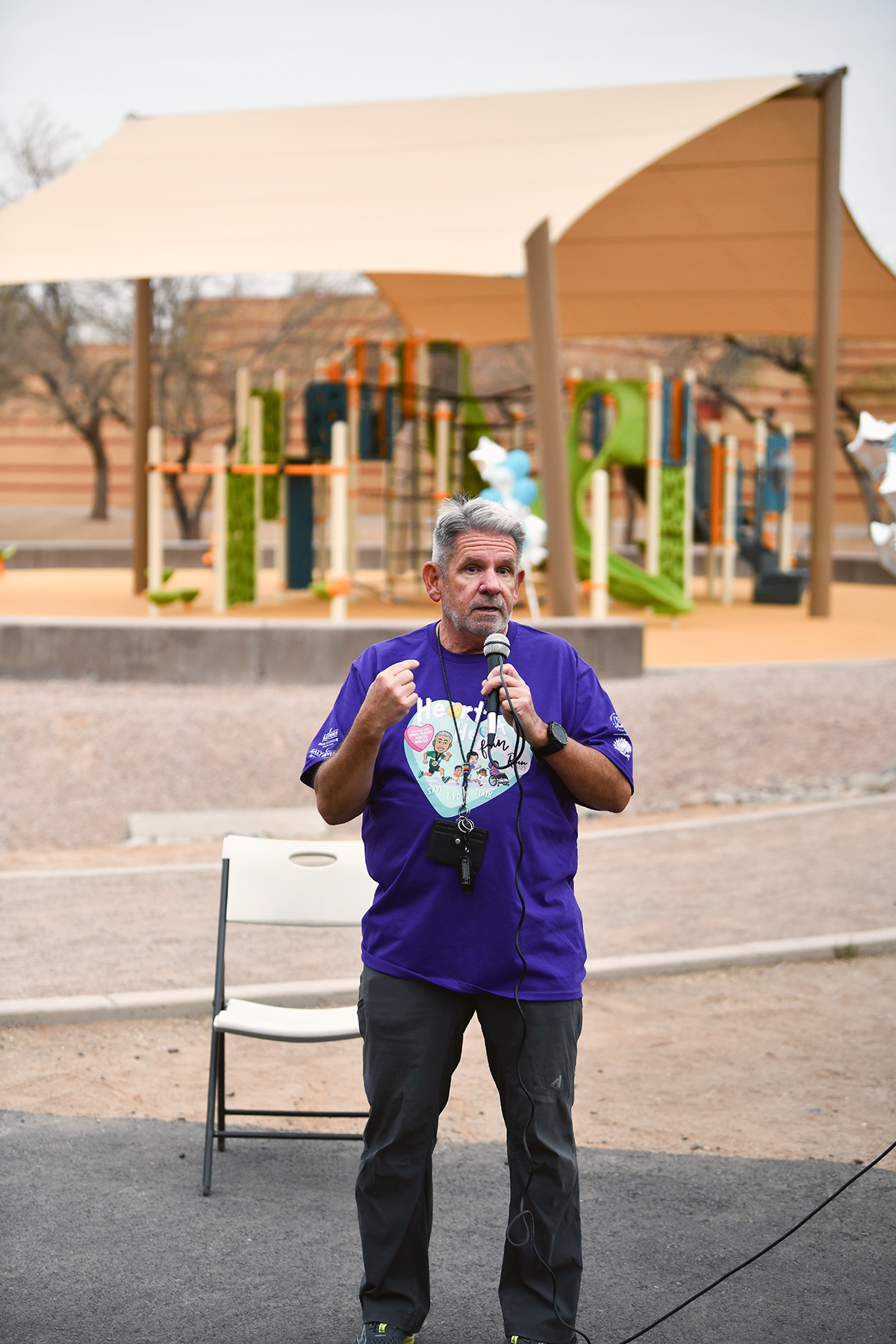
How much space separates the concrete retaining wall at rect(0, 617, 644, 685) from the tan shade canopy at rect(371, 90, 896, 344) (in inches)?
253

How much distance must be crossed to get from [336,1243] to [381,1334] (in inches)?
28.6

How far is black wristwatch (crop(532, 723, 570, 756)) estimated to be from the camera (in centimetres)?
269

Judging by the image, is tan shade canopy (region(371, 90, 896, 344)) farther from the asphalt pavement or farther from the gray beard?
the gray beard

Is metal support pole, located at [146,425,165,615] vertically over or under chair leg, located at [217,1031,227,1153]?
over

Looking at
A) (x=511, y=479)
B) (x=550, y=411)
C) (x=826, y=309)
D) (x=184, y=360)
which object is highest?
(x=184, y=360)

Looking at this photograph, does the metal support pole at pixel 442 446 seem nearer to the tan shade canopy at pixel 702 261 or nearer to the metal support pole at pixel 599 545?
the tan shade canopy at pixel 702 261

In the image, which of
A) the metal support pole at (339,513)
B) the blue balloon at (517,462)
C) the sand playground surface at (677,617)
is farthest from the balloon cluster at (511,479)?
the sand playground surface at (677,617)

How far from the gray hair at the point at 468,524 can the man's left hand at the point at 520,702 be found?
32 cm

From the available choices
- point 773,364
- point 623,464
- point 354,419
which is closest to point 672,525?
point 623,464

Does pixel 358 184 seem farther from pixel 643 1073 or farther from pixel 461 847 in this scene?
pixel 461 847

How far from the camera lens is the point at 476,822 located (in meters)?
2.76

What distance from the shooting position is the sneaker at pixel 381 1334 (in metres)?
2.86

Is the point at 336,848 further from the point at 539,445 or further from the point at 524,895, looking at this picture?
the point at 539,445

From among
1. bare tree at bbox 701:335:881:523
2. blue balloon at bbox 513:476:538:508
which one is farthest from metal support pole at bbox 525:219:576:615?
bare tree at bbox 701:335:881:523
